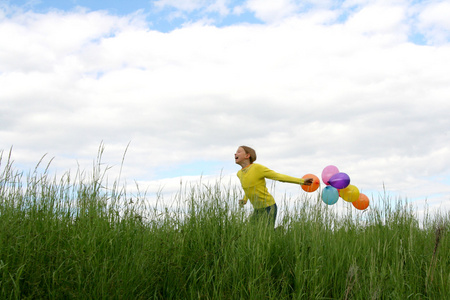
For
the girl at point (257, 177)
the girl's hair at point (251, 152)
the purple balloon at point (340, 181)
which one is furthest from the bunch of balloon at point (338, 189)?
the girl's hair at point (251, 152)

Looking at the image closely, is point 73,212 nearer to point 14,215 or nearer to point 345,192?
point 14,215

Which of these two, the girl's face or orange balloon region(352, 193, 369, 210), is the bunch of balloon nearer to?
orange balloon region(352, 193, 369, 210)

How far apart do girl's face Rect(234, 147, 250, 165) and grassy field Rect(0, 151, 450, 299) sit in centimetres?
243

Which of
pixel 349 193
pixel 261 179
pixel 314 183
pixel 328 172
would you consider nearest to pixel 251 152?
pixel 261 179

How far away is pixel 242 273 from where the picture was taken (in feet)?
11.5

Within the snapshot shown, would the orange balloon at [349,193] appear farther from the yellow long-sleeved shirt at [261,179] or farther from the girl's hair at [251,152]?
the girl's hair at [251,152]

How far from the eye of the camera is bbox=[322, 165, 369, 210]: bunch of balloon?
7.52 metres

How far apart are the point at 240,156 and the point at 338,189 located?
7.17 feet

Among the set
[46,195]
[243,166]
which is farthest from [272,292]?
[243,166]

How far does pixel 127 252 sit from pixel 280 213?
246 cm

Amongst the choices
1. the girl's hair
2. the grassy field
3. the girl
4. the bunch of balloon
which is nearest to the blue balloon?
the bunch of balloon

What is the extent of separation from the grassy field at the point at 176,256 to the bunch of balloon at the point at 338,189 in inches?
105

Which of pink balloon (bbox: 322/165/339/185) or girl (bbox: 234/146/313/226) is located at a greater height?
pink balloon (bbox: 322/165/339/185)

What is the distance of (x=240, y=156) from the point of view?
23.8 ft
